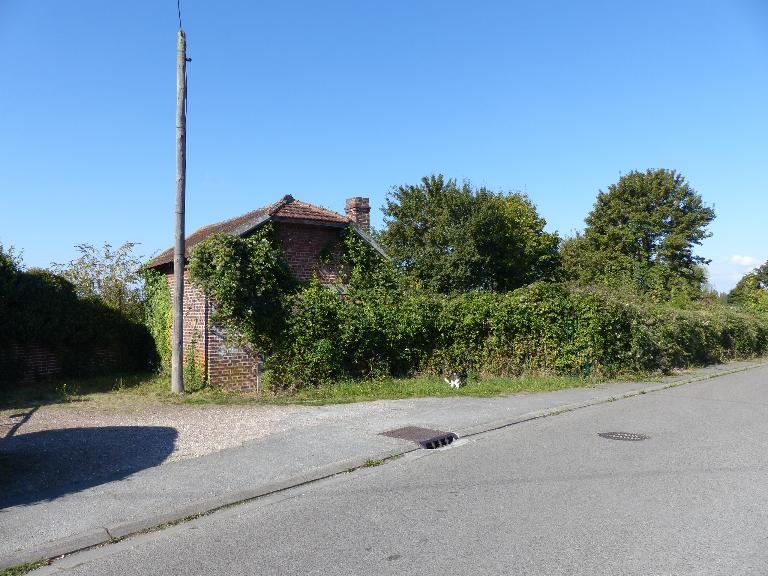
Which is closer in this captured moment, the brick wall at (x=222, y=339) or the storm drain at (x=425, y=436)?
the storm drain at (x=425, y=436)

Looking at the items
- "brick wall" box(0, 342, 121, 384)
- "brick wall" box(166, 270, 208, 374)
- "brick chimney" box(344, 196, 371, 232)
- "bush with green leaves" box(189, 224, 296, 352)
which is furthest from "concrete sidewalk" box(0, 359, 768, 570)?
"brick wall" box(0, 342, 121, 384)

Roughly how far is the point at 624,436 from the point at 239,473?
5944 millimetres

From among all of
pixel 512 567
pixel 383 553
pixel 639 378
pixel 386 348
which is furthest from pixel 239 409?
pixel 639 378

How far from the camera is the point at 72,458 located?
7371mm

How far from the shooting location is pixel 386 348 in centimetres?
1467

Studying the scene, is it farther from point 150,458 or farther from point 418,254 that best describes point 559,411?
point 418,254

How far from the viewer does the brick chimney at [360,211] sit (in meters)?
18.2

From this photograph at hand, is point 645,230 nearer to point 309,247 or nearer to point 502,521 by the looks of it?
point 309,247

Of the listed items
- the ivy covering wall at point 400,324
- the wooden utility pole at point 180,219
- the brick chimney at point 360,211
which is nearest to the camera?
the wooden utility pole at point 180,219

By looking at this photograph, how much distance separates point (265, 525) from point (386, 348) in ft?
30.9

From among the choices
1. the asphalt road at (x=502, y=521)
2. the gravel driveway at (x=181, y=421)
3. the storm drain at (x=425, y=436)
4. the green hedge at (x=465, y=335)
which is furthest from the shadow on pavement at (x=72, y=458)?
the green hedge at (x=465, y=335)

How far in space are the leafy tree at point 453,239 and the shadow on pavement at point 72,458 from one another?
67.5 feet

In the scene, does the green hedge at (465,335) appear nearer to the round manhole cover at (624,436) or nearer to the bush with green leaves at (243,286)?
the bush with green leaves at (243,286)

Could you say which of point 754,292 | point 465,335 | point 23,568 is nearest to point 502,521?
point 23,568
